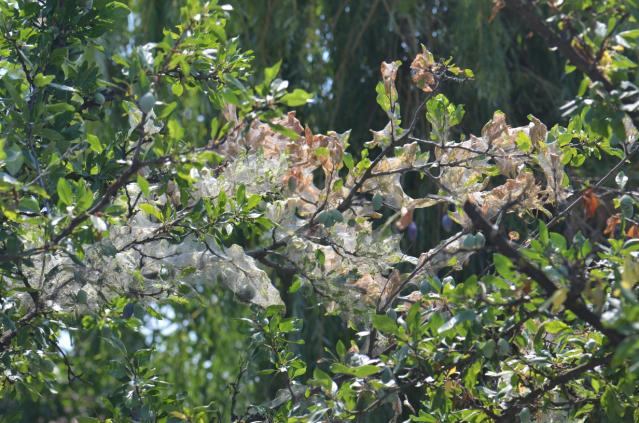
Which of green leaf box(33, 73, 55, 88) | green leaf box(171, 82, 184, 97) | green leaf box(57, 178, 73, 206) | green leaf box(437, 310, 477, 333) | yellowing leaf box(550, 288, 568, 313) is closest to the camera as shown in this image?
yellowing leaf box(550, 288, 568, 313)

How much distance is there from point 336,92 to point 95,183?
2.56m

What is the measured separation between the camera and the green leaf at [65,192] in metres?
1.69

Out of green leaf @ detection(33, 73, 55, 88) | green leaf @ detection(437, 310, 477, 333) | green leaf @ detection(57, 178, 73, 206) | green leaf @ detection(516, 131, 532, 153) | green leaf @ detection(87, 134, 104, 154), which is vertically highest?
green leaf @ detection(33, 73, 55, 88)

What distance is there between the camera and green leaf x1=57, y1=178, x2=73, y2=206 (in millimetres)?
1690

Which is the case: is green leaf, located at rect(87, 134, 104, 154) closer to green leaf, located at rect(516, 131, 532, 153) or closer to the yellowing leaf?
green leaf, located at rect(516, 131, 532, 153)

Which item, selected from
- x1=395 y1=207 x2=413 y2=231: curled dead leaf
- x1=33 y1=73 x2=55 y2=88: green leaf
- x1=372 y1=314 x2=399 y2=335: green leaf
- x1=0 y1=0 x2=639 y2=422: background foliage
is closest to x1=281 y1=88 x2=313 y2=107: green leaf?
x1=0 y1=0 x2=639 y2=422: background foliage

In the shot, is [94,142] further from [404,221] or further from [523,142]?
[523,142]

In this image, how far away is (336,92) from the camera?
14.7 ft

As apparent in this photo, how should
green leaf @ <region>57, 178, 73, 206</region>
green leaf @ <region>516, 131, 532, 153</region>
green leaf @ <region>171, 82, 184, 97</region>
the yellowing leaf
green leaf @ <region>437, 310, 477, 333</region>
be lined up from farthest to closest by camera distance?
green leaf @ <region>171, 82, 184, 97</region> → green leaf @ <region>516, 131, 532, 153</region> → green leaf @ <region>57, 178, 73, 206</region> → green leaf @ <region>437, 310, 477, 333</region> → the yellowing leaf

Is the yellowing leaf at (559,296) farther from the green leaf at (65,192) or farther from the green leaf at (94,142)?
the green leaf at (94,142)

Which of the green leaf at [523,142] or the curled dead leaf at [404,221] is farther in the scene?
the green leaf at [523,142]

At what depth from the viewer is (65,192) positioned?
67.0 inches

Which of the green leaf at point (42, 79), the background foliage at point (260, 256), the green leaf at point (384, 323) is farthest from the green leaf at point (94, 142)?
the green leaf at point (384, 323)

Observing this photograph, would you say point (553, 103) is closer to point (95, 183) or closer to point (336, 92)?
point (336, 92)
